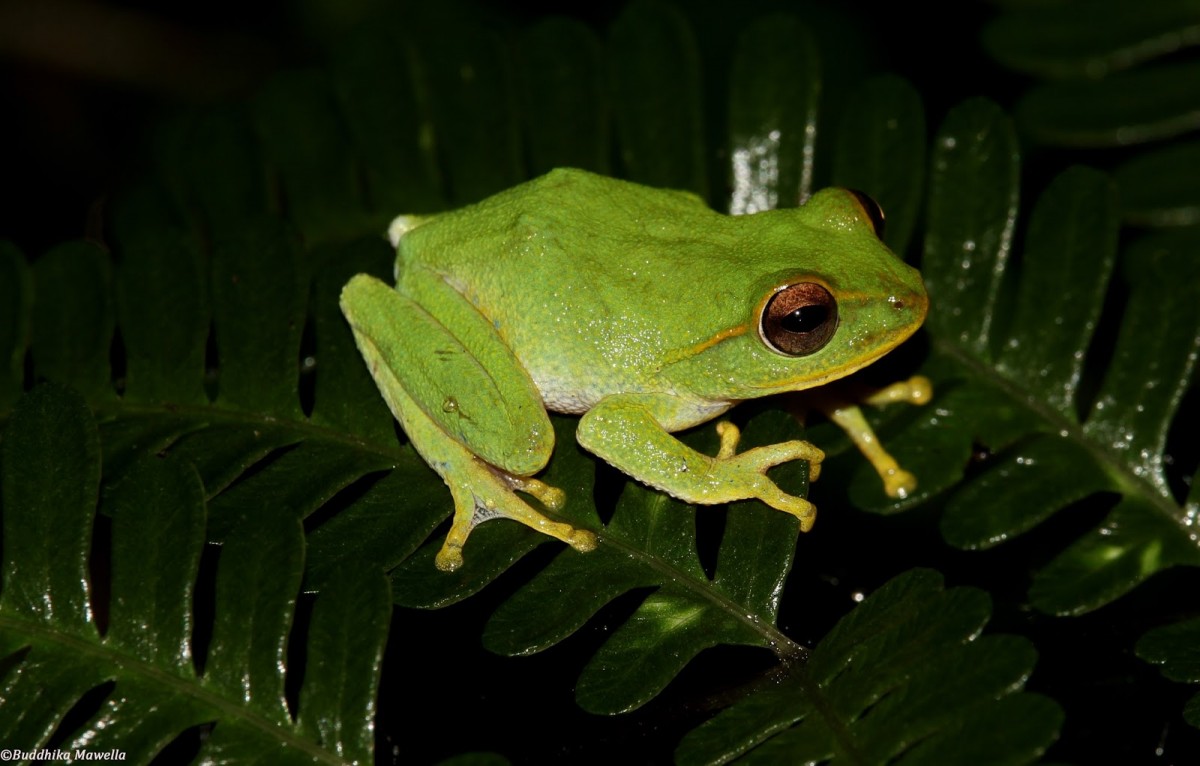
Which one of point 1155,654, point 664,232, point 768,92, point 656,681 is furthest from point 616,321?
point 1155,654

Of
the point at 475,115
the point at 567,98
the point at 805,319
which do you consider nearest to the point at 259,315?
the point at 475,115

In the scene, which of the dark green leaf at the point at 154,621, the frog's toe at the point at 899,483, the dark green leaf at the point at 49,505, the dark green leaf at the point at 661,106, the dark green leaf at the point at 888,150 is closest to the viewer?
the dark green leaf at the point at 154,621

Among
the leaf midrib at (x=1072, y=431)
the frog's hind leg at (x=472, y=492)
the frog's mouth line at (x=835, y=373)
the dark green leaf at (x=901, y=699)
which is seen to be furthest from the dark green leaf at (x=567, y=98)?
the dark green leaf at (x=901, y=699)

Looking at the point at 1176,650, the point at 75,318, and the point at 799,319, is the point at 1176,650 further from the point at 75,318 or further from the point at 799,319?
the point at 75,318

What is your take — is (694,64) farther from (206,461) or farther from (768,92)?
(206,461)

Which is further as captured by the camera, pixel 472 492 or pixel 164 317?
pixel 164 317

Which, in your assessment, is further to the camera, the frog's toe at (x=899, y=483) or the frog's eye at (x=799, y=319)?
the frog's eye at (x=799, y=319)

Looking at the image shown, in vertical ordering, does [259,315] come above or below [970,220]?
below

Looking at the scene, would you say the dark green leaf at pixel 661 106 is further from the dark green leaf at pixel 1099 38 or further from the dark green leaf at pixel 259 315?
the dark green leaf at pixel 259 315
